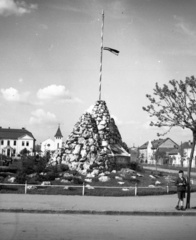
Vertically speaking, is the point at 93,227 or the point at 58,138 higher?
the point at 58,138

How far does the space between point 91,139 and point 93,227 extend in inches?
895

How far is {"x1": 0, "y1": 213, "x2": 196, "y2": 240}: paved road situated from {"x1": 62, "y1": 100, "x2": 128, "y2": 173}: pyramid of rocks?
18.2 metres

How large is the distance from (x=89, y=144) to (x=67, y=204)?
17648 mm

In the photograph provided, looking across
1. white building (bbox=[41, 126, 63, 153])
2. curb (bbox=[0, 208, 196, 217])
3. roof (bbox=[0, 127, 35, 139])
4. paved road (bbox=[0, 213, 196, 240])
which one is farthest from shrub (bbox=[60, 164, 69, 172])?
white building (bbox=[41, 126, 63, 153])

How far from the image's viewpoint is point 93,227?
31.7 ft

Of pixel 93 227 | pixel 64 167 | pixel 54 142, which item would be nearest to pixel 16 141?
pixel 54 142

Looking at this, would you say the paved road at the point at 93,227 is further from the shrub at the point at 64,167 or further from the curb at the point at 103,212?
the shrub at the point at 64,167

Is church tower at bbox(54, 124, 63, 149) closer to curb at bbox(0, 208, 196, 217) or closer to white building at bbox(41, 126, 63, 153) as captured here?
white building at bbox(41, 126, 63, 153)

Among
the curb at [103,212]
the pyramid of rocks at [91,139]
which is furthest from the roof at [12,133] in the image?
the curb at [103,212]

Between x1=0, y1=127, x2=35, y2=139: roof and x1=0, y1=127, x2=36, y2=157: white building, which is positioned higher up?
x1=0, y1=127, x2=35, y2=139: roof

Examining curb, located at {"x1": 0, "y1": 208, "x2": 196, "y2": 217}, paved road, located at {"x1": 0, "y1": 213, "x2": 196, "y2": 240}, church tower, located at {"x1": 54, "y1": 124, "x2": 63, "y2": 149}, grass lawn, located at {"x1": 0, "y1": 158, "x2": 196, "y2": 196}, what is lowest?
grass lawn, located at {"x1": 0, "y1": 158, "x2": 196, "y2": 196}

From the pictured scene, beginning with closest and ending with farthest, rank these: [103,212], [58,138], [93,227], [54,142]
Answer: [93,227], [103,212], [58,138], [54,142]

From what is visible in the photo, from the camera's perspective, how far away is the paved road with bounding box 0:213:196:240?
8.36 metres

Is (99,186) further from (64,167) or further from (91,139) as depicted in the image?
(91,139)
